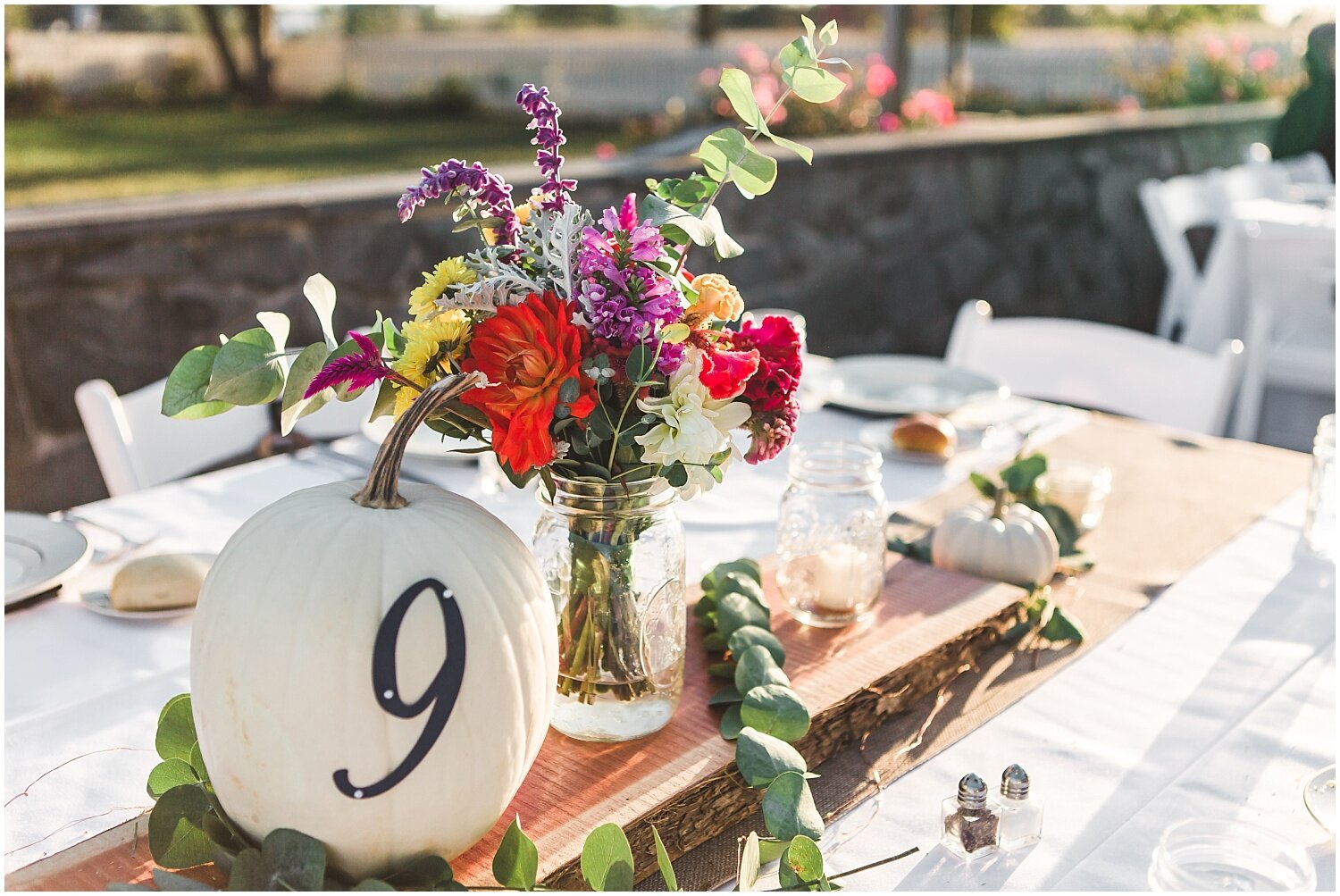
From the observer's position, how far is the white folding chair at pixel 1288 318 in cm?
313

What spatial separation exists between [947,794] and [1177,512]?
71 centimetres

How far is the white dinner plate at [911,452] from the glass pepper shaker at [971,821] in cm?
79

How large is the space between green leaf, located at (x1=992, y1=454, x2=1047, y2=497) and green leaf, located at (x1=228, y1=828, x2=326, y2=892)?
2.83ft

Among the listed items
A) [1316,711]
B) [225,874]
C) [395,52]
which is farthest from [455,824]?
[395,52]

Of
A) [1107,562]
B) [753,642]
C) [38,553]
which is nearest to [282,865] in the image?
[753,642]

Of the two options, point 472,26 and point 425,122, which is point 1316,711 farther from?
point 472,26

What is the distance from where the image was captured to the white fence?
35.2 feet

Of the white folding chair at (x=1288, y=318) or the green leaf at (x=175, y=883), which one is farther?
the white folding chair at (x=1288, y=318)

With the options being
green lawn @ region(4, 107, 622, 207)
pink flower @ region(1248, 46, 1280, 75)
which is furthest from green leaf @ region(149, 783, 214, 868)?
pink flower @ region(1248, 46, 1280, 75)

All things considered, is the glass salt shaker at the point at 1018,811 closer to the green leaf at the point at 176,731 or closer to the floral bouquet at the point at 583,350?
the floral bouquet at the point at 583,350

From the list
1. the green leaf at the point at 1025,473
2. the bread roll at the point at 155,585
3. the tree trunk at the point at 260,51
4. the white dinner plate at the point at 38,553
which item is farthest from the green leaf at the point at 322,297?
the tree trunk at the point at 260,51

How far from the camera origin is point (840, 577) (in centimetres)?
102

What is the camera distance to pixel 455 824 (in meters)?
0.66

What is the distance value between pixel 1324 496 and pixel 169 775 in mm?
1185
